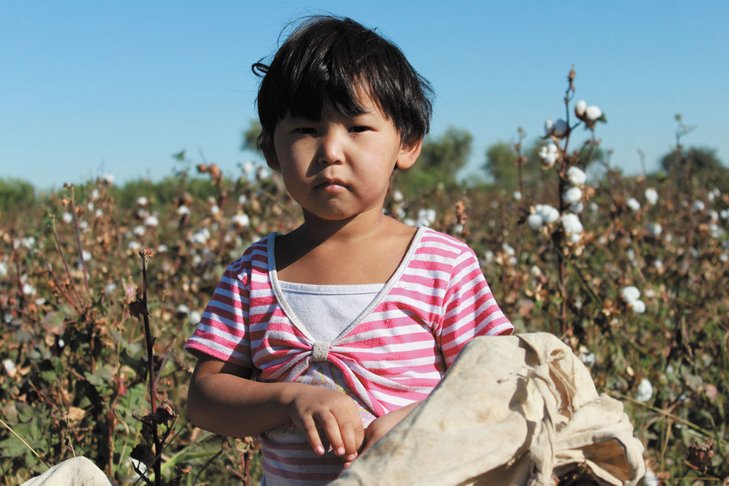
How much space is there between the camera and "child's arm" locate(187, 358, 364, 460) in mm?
1140

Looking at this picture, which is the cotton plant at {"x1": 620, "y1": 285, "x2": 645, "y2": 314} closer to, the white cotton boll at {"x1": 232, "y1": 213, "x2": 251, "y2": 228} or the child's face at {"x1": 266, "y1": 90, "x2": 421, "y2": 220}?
the child's face at {"x1": 266, "y1": 90, "x2": 421, "y2": 220}

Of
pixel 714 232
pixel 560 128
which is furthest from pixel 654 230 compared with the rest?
pixel 560 128

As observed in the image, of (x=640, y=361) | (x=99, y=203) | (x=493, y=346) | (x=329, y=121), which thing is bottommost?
(x=640, y=361)

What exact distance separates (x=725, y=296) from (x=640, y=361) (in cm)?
116

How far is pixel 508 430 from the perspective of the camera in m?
1.08

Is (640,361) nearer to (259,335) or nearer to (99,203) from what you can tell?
(259,335)

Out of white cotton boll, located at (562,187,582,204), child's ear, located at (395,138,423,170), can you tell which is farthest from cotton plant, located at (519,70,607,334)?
child's ear, located at (395,138,423,170)

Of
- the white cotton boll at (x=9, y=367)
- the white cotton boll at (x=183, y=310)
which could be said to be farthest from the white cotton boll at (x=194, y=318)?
the white cotton boll at (x=9, y=367)

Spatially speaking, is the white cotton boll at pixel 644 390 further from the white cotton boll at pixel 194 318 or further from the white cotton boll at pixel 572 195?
the white cotton boll at pixel 194 318

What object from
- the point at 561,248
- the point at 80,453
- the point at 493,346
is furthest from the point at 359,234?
the point at 561,248

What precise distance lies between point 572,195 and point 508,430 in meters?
1.83

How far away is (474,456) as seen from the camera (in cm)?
106

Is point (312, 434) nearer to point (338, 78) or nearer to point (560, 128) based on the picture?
point (338, 78)

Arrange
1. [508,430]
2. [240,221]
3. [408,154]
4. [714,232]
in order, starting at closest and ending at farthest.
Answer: [508,430] < [408,154] < [240,221] < [714,232]
